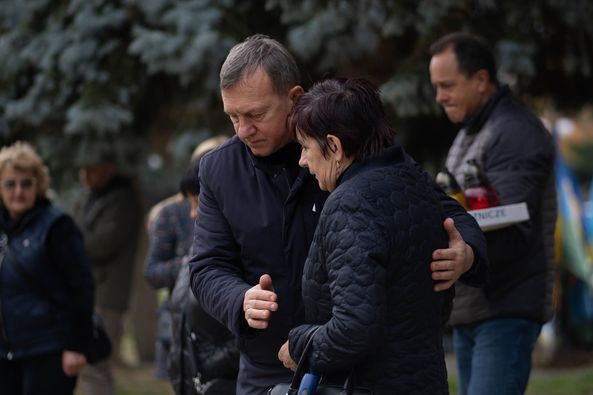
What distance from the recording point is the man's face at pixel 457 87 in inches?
201

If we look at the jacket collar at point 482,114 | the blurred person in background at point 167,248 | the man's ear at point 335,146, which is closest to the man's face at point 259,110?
the man's ear at point 335,146

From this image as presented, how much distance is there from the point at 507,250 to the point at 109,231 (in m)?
5.04

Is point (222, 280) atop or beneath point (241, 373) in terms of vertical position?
atop

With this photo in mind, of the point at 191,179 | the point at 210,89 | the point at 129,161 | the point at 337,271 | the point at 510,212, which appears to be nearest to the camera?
the point at 337,271

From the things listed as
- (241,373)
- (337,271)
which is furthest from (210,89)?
(337,271)

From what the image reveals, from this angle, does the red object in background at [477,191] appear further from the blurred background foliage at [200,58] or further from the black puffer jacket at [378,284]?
the blurred background foliage at [200,58]

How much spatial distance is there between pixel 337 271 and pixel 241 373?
85 centimetres

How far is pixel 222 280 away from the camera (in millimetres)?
3535

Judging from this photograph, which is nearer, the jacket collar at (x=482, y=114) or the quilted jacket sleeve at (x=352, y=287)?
the quilted jacket sleeve at (x=352, y=287)

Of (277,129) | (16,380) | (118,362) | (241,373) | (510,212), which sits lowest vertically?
(118,362)

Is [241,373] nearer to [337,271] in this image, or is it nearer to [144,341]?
[337,271]

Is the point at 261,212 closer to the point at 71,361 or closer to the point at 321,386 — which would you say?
the point at 321,386

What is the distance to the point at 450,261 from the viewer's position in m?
3.28

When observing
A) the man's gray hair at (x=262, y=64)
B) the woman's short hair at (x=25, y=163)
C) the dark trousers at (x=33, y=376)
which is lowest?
the dark trousers at (x=33, y=376)
